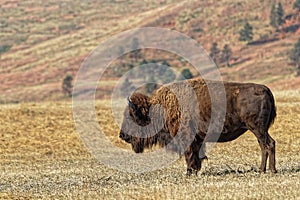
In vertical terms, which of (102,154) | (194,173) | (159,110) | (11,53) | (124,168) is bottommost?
(11,53)

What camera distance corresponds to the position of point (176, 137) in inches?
728

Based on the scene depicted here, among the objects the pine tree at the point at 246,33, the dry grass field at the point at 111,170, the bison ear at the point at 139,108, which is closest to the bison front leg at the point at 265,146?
the dry grass field at the point at 111,170

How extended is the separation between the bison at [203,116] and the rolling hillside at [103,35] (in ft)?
256

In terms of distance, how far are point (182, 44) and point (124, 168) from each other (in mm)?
114778

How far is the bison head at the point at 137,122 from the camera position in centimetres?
1944

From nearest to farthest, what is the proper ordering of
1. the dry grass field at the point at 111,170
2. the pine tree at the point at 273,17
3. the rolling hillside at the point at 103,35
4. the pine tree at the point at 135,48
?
the dry grass field at the point at 111,170
the rolling hillside at the point at 103,35
the pine tree at the point at 273,17
the pine tree at the point at 135,48

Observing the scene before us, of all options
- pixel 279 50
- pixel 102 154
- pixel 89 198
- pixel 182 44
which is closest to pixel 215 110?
pixel 89 198

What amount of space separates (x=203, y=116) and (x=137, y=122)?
2.40 meters

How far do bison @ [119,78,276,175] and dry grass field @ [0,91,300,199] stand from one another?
0.73 m

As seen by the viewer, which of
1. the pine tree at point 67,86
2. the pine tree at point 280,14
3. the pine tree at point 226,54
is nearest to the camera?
the pine tree at point 67,86

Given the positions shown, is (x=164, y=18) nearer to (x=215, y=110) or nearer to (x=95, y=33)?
(x=95, y=33)

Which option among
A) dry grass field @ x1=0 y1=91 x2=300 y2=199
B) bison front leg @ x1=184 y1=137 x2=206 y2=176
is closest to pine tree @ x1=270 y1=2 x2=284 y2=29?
dry grass field @ x1=0 y1=91 x2=300 y2=199

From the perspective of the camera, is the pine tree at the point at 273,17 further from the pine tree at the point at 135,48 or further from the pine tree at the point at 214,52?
the pine tree at the point at 135,48

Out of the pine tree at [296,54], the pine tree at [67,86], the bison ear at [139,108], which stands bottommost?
the pine tree at [67,86]
